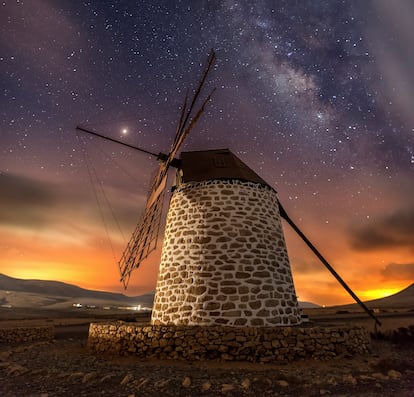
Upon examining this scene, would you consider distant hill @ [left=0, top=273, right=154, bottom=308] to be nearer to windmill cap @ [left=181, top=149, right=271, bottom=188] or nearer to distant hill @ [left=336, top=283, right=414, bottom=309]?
distant hill @ [left=336, top=283, right=414, bottom=309]

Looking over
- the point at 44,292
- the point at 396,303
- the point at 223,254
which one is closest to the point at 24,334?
the point at 223,254

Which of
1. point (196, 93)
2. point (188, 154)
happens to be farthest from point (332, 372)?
point (196, 93)

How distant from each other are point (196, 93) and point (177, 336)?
425 inches

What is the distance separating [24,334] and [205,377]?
43.0ft

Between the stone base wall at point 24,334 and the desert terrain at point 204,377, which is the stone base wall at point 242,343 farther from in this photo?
the stone base wall at point 24,334

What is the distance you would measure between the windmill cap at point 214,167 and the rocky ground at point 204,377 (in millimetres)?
6590

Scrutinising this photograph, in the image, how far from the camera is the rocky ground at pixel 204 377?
591 cm

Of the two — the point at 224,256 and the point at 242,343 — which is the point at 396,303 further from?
the point at 242,343

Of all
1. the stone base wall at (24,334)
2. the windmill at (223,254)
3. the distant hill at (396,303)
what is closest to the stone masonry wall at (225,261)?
the windmill at (223,254)

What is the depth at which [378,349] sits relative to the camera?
34.4ft

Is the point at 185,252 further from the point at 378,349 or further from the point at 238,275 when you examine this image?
the point at 378,349

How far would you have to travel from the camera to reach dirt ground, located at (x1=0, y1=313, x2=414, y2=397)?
591 cm

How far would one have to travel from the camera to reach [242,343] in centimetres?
871

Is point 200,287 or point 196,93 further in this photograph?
point 196,93
